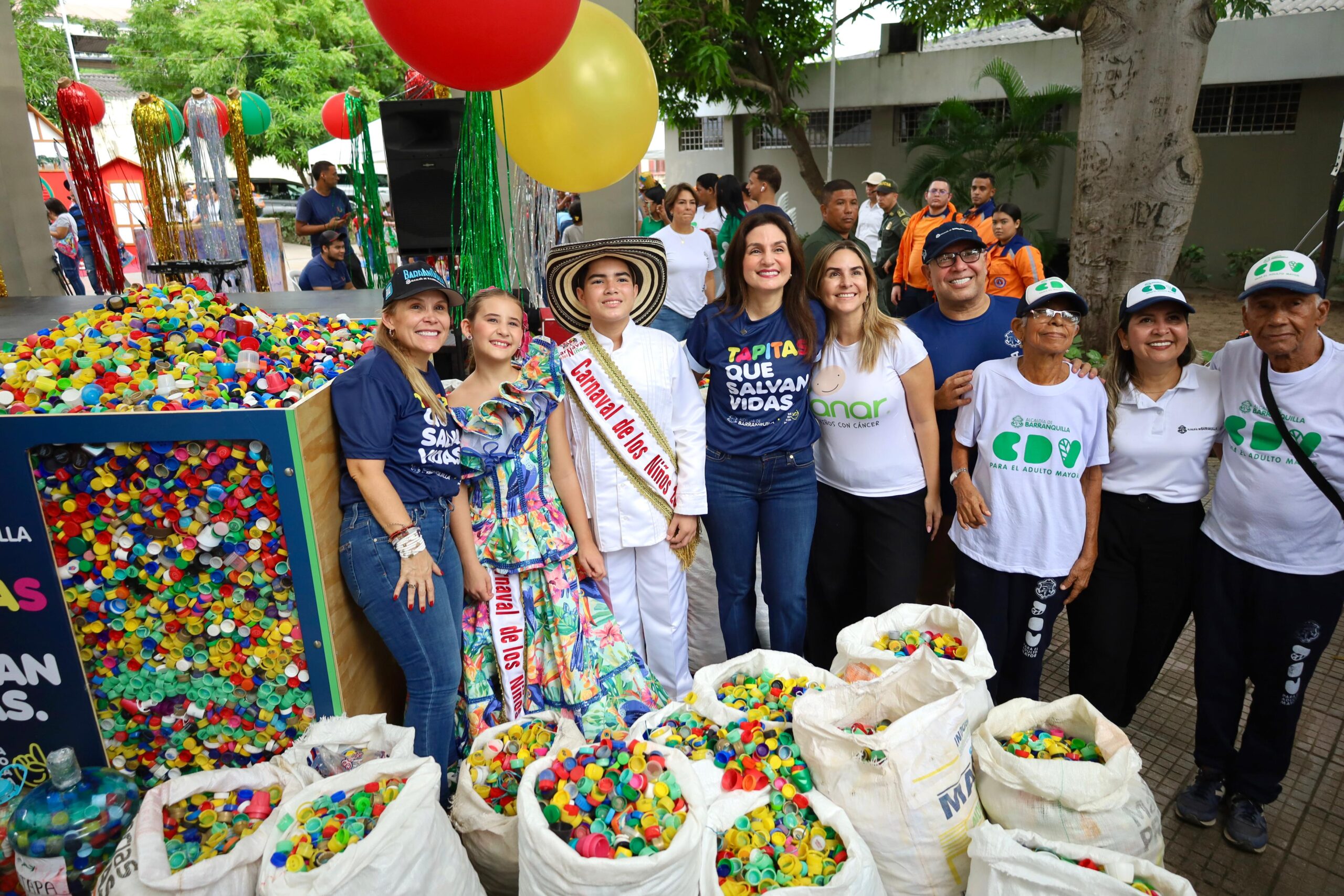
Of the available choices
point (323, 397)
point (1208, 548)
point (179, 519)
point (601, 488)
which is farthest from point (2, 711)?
point (1208, 548)

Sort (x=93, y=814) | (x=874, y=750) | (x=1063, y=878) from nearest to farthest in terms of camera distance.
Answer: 1. (x=1063, y=878)
2. (x=874, y=750)
3. (x=93, y=814)

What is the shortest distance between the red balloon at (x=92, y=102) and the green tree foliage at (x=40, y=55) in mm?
14350

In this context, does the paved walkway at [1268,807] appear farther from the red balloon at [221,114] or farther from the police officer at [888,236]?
the red balloon at [221,114]

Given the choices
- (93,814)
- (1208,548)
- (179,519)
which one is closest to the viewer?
(93,814)

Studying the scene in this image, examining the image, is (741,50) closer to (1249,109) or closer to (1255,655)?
(1249,109)

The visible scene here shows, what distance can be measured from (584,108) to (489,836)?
109 inches

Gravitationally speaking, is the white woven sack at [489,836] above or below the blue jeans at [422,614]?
below

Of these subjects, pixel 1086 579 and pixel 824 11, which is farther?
pixel 824 11

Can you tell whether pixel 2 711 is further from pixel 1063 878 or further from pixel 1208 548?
pixel 1208 548

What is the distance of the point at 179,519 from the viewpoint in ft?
7.02

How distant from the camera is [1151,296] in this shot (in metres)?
2.43

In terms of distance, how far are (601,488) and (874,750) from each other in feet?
4.26

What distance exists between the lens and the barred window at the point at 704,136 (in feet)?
60.6

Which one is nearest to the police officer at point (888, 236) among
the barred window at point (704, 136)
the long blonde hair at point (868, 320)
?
the long blonde hair at point (868, 320)
